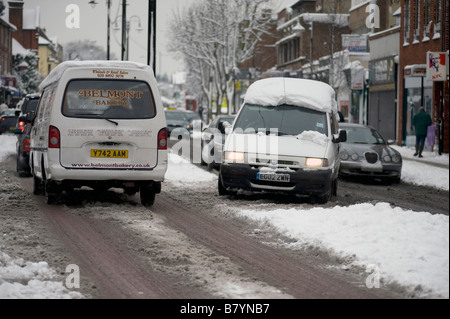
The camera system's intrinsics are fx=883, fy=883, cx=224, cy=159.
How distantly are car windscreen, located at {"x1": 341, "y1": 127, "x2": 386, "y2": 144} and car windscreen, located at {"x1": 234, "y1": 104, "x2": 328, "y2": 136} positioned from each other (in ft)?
20.4

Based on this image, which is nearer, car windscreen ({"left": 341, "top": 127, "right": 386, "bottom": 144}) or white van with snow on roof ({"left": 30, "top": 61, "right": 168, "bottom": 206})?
white van with snow on roof ({"left": 30, "top": 61, "right": 168, "bottom": 206})

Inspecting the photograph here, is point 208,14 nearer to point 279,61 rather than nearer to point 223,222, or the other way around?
point 279,61

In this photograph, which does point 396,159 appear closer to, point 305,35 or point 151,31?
point 151,31

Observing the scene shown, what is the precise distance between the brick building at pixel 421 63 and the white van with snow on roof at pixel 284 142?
1763 centimetres

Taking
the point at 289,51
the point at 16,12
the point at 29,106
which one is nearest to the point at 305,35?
the point at 289,51

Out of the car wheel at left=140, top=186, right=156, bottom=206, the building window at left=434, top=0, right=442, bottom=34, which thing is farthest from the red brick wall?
the car wheel at left=140, top=186, right=156, bottom=206

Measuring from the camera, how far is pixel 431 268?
736cm

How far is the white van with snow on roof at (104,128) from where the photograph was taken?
12.9 metres

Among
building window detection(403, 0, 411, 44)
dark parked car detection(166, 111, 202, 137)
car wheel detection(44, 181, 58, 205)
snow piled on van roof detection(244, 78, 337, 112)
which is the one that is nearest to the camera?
car wheel detection(44, 181, 58, 205)

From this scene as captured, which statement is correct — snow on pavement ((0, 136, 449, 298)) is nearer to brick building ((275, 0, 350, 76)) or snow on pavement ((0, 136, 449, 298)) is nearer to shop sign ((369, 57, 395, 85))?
shop sign ((369, 57, 395, 85))

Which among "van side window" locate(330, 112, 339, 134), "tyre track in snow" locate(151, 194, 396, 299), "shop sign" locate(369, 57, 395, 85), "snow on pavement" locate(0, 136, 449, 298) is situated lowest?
"tyre track in snow" locate(151, 194, 396, 299)

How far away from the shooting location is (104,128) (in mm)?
12984

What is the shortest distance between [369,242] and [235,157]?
5776 millimetres

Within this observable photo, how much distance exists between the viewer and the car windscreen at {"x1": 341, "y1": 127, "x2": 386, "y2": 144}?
21.8 metres
